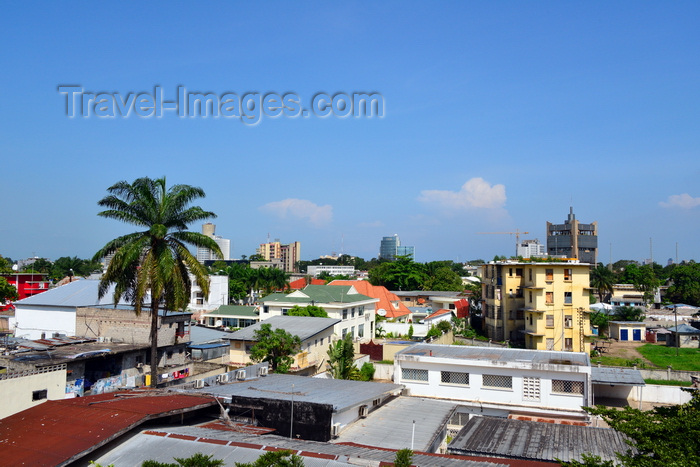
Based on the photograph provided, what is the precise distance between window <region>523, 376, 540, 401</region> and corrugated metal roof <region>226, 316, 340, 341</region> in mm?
13698

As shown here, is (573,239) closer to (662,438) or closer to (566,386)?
(566,386)

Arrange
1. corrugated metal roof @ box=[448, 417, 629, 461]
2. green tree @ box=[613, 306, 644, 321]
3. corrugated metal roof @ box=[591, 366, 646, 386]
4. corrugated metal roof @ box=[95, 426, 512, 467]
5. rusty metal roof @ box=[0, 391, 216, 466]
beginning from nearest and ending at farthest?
corrugated metal roof @ box=[95, 426, 512, 467]
rusty metal roof @ box=[0, 391, 216, 466]
corrugated metal roof @ box=[448, 417, 629, 461]
corrugated metal roof @ box=[591, 366, 646, 386]
green tree @ box=[613, 306, 644, 321]

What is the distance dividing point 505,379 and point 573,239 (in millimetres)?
70932

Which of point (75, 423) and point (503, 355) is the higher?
point (75, 423)

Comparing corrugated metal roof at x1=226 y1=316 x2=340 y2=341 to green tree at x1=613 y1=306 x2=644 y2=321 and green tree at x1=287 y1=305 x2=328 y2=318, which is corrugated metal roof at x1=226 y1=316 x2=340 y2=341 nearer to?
green tree at x1=287 y1=305 x2=328 y2=318

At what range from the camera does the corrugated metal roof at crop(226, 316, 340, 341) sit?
32.0 meters

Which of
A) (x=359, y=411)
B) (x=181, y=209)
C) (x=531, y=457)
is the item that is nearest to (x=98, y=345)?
(x=181, y=209)

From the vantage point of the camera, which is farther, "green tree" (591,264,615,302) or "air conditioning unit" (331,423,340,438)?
"green tree" (591,264,615,302)

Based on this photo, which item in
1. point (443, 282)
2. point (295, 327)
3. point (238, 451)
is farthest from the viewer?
point (443, 282)

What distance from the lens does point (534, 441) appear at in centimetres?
1359

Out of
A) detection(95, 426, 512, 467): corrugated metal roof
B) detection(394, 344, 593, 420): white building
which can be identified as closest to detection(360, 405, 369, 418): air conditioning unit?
detection(95, 426, 512, 467): corrugated metal roof

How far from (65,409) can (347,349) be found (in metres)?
16.5

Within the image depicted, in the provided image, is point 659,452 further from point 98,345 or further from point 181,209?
point 98,345

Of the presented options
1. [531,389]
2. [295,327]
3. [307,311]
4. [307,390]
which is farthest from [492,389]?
[307,311]
